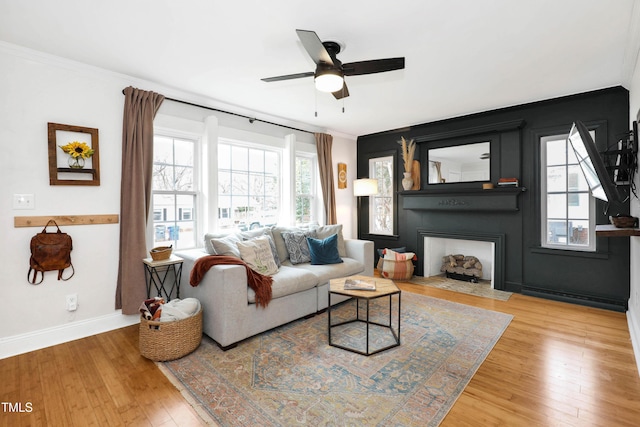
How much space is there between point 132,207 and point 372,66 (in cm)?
259

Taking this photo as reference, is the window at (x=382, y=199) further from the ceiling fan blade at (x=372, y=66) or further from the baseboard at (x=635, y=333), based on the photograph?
the ceiling fan blade at (x=372, y=66)

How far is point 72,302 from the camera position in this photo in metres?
2.80

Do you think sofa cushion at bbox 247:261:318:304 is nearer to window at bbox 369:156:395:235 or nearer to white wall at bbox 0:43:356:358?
white wall at bbox 0:43:356:358

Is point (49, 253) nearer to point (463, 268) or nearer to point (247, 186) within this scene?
point (247, 186)

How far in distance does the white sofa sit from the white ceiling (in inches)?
68.1

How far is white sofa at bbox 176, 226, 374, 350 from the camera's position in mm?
2584

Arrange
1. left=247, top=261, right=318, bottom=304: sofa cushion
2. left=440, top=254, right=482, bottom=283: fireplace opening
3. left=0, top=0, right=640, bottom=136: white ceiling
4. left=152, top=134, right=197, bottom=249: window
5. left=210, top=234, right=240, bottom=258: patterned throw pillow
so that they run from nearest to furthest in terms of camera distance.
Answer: left=0, top=0, right=640, bottom=136: white ceiling → left=247, top=261, right=318, bottom=304: sofa cushion → left=210, top=234, right=240, bottom=258: patterned throw pillow → left=152, top=134, right=197, bottom=249: window → left=440, top=254, right=482, bottom=283: fireplace opening

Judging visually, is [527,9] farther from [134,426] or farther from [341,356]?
[134,426]

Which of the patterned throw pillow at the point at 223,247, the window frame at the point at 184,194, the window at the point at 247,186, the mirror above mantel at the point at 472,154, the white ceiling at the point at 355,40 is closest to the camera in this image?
A: the white ceiling at the point at 355,40

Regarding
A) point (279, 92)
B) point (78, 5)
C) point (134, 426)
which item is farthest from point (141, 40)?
point (134, 426)

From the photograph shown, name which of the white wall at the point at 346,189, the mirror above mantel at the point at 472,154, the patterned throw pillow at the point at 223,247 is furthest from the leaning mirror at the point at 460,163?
the patterned throw pillow at the point at 223,247

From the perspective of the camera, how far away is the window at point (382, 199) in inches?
220

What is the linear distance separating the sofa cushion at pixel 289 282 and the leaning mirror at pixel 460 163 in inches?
111

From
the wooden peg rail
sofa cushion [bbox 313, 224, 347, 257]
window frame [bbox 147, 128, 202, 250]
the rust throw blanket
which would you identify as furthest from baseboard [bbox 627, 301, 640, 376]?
the wooden peg rail
